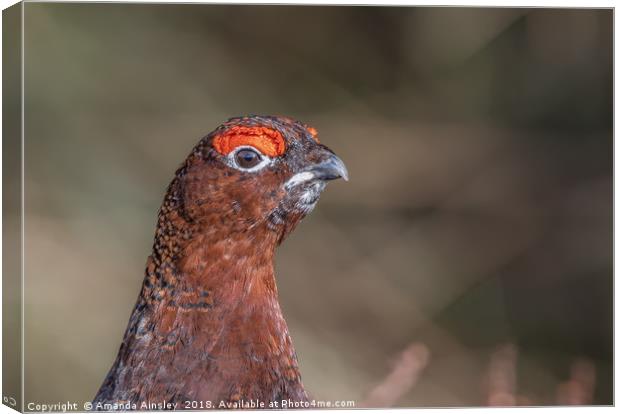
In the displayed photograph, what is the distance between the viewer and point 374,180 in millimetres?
10594

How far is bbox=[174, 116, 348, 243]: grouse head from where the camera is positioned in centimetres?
674

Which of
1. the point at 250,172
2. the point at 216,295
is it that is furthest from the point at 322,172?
the point at 216,295

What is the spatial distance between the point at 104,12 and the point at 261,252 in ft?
5.87

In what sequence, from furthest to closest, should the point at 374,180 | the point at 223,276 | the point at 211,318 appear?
the point at 374,180, the point at 223,276, the point at 211,318

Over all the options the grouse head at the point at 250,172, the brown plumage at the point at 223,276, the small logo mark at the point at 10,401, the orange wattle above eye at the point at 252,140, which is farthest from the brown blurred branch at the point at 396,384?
the small logo mark at the point at 10,401

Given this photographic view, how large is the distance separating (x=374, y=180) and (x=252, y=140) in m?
3.96

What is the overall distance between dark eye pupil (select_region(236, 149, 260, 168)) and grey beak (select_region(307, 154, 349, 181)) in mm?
300

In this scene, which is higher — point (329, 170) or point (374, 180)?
point (374, 180)

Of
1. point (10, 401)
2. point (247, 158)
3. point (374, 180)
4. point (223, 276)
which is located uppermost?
point (374, 180)

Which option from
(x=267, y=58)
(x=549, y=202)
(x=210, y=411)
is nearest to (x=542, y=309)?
(x=549, y=202)

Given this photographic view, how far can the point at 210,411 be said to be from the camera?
659cm

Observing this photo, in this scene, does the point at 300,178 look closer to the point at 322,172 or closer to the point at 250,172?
the point at 322,172

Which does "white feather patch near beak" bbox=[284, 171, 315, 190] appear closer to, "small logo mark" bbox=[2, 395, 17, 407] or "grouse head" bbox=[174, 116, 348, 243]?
"grouse head" bbox=[174, 116, 348, 243]

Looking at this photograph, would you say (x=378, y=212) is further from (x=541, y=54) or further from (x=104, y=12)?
(x=104, y=12)
